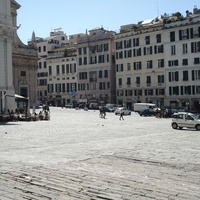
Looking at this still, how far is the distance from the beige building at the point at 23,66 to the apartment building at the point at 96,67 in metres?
13.1

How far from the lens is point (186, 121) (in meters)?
30.4

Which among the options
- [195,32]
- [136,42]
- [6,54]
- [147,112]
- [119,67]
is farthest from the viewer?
[119,67]

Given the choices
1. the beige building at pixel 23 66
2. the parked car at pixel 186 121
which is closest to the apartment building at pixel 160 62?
the beige building at pixel 23 66

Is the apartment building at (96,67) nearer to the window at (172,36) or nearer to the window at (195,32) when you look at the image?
the window at (172,36)

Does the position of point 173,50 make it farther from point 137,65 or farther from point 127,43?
point 127,43

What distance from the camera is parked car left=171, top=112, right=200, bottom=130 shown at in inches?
1177

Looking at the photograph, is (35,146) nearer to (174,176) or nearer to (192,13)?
(174,176)

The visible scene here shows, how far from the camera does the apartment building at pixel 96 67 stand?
80.2 meters

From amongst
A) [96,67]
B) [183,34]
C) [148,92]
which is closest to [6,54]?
[183,34]

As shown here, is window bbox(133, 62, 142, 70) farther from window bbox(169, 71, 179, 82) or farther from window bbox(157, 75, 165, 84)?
window bbox(169, 71, 179, 82)

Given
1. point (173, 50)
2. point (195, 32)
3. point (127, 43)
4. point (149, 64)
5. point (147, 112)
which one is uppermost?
point (127, 43)

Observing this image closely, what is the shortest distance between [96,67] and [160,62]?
18.3 m

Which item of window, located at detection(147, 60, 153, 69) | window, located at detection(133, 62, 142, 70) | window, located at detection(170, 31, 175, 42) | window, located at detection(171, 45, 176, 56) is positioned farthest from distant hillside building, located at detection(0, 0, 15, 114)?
window, located at detection(133, 62, 142, 70)

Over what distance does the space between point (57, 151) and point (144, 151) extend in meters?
3.86
